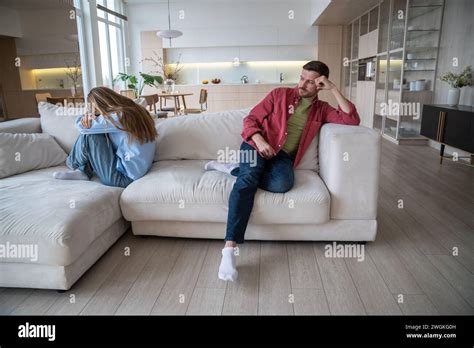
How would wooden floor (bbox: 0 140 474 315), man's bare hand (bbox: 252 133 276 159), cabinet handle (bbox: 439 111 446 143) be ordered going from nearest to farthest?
wooden floor (bbox: 0 140 474 315), man's bare hand (bbox: 252 133 276 159), cabinet handle (bbox: 439 111 446 143)

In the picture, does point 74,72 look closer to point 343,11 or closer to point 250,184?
point 343,11

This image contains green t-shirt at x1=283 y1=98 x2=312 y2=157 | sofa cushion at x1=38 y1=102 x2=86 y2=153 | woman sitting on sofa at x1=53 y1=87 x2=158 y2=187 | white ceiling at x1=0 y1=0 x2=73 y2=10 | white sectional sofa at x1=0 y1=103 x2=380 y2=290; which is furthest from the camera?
white ceiling at x1=0 y1=0 x2=73 y2=10

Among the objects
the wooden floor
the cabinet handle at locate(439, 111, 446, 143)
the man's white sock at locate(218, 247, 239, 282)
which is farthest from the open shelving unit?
the man's white sock at locate(218, 247, 239, 282)

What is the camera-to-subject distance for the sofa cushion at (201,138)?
8.57 ft

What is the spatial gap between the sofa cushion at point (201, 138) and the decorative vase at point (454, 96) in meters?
3.13

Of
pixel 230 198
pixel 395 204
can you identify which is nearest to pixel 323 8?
pixel 395 204

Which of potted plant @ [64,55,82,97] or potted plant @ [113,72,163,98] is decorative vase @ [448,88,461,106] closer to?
potted plant @ [113,72,163,98]

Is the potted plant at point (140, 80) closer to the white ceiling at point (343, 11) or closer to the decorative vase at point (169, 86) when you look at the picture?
the decorative vase at point (169, 86)

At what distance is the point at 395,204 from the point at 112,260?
2.19 m

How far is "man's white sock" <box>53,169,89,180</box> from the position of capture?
2279 millimetres

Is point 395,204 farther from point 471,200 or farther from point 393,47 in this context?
point 393,47

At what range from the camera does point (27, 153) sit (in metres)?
2.45

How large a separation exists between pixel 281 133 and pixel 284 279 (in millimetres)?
897

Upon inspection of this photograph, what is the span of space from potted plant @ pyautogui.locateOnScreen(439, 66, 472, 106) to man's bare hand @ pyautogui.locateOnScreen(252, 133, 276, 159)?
3.34 metres
